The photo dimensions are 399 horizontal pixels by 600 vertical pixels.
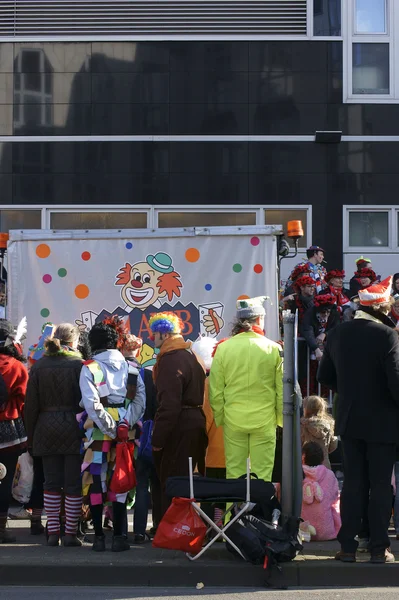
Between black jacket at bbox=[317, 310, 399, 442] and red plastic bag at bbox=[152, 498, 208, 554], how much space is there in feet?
4.16

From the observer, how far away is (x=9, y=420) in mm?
8547

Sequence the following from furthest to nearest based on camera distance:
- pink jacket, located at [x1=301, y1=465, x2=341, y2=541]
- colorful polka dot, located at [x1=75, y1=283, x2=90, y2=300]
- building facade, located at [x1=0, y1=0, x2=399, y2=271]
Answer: building facade, located at [x1=0, y1=0, x2=399, y2=271] → colorful polka dot, located at [x1=75, y1=283, x2=90, y2=300] → pink jacket, located at [x1=301, y1=465, x2=341, y2=541]

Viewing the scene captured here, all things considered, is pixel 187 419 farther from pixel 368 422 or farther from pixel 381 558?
pixel 381 558

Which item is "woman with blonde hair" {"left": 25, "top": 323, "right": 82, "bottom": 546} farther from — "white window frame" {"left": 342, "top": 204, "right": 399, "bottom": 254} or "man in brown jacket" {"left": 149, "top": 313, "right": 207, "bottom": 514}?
"white window frame" {"left": 342, "top": 204, "right": 399, "bottom": 254}

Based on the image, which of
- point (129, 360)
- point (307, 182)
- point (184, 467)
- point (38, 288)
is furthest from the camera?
point (307, 182)

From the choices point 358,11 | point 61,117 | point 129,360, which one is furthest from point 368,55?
point 129,360

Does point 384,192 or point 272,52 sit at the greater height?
point 272,52

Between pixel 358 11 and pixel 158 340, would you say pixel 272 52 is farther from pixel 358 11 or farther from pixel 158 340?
pixel 158 340

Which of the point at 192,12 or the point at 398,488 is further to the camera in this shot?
the point at 192,12

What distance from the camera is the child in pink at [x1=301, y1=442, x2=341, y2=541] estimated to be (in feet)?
27.4

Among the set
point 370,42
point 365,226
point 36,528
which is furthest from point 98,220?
point 36,528

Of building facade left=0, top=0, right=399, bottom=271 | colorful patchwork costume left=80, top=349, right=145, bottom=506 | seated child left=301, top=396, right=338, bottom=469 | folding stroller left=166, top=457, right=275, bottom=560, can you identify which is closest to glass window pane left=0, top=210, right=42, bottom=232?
building facade left=0, top=0, right=399, bottom=271

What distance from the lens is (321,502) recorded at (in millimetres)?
8367

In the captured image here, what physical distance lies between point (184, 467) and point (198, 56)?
9.51 m
